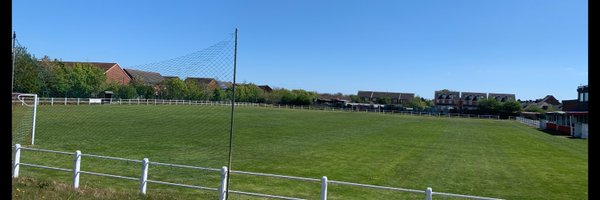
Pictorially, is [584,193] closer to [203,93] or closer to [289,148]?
[203,93]

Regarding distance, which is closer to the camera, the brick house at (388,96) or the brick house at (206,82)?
the brick house at (206,82)

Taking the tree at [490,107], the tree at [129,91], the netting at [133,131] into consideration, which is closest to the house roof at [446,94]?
the tree at [490,107]

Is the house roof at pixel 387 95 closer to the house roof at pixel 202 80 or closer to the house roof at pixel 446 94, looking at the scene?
the house roof at pixel 446 94

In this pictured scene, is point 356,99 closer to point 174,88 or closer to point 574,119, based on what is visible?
point 574,119

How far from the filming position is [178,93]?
14758 mm

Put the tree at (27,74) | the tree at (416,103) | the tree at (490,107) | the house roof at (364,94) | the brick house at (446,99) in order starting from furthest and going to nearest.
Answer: the house roof at (364,94) → the brick house at (446,99) → the tree at (416,103) → the tree at (490,107) → the tree at (27,74)

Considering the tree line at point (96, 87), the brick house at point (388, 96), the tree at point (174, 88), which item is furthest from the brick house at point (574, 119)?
the brick house at point (388, 96)

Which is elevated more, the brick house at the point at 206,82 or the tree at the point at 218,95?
the brick house at the point at 206,82

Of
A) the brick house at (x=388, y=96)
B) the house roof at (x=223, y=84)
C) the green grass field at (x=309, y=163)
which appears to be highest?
the brick house at (x=388, y=96)

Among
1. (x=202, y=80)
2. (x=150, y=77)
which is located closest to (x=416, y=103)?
(x=150, y=77)

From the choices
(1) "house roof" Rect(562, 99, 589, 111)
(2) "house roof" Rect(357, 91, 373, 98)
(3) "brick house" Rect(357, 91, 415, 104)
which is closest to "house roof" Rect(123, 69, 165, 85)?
(1) "house roof" Rect(562, 99, 589, 111)

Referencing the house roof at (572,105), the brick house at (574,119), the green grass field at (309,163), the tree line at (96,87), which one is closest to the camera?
the tree line at (96,87)

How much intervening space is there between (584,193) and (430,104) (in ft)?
568
